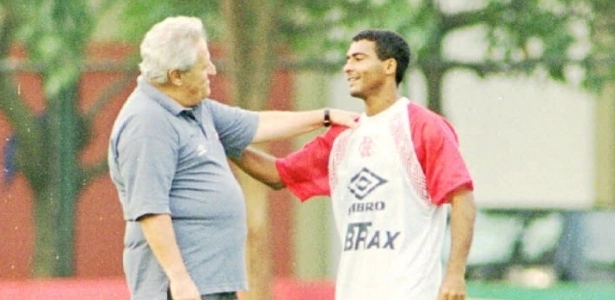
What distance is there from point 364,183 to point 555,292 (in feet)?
21.0

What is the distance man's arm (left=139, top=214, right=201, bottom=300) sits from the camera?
6.38 meters

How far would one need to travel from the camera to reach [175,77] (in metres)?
6.58

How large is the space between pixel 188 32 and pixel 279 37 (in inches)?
284

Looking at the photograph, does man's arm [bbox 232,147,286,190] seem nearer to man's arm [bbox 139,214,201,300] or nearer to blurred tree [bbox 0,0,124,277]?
man's arm [bbox 139,214,201,300]

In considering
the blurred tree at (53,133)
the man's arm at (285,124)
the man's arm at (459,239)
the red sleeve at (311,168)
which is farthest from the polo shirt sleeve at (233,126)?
the blurred tree at (53,133)

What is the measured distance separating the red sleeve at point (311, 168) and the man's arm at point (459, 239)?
612 millimetres

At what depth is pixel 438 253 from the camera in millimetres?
6785

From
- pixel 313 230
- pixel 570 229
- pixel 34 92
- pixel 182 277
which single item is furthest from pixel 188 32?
pixel 313 230

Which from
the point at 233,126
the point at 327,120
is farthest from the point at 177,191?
the point at 327,120

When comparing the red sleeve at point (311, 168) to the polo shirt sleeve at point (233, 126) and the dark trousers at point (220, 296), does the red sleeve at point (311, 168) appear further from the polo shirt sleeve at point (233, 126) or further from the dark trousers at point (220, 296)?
the dark trousers at point (220, 296)

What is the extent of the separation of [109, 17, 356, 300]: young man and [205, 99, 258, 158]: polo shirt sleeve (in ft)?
1.10

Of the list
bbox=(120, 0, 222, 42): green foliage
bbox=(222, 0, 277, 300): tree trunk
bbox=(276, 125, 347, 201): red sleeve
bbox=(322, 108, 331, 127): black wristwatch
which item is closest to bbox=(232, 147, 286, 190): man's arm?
bbox=(276, 125, 347, 201): red sleeve

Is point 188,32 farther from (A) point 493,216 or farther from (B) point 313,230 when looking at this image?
(B) point 313,230

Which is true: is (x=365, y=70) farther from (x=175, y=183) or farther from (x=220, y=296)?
(x=220, y=296)
